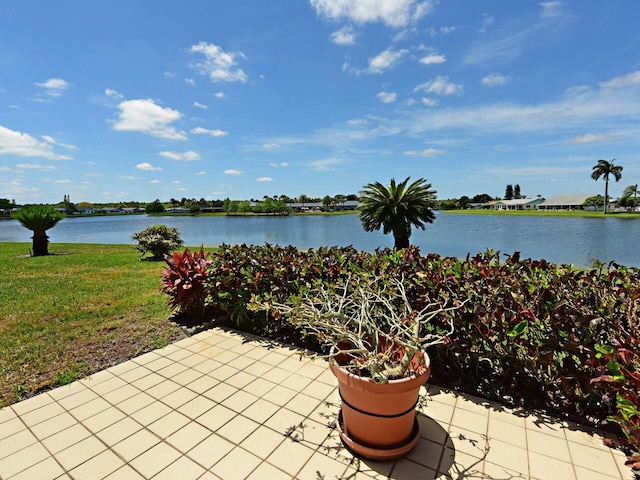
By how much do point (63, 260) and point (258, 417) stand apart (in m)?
10.5

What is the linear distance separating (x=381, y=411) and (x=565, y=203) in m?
82.2

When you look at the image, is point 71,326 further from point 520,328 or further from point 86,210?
point 86,210

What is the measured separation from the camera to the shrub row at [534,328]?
1.86 metres

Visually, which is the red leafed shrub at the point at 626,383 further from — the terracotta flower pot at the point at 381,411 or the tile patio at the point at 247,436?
the terracotta flower pot at the point at 381,411

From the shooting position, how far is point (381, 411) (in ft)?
5.60

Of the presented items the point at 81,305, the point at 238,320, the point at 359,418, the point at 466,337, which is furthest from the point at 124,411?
the point at 81,305

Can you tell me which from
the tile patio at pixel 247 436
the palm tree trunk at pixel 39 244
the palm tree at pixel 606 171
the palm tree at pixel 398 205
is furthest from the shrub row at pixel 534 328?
the palm tree at pixel 606 171

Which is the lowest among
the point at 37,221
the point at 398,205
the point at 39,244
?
the point at 39,244

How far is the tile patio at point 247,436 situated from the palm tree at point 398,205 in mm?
8709

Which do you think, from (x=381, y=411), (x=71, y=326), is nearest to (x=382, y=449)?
(x=381, y=411)

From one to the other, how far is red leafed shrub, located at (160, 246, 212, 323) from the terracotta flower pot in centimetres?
264

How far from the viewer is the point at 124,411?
2270mm

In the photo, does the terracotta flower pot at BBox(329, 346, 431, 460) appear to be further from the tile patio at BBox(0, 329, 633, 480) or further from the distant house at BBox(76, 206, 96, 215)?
the distant house at BBox(76, 206, 96, 215)

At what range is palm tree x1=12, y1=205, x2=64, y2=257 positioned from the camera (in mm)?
10805
